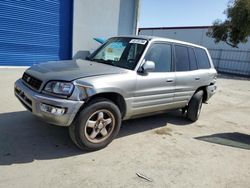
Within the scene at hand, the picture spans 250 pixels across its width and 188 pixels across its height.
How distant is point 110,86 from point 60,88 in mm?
767

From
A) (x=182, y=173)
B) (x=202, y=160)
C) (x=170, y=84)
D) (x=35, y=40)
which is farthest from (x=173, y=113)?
(x=35, y=40)

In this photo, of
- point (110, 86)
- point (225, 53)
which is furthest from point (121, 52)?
point (225, 53)

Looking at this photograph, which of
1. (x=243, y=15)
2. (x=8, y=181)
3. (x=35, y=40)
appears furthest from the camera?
(x=243, y=15)

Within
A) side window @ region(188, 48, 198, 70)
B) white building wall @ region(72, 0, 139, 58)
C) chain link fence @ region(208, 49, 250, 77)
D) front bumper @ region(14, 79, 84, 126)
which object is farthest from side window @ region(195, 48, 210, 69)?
chain link fence @ region(208, 49, 250, 77)

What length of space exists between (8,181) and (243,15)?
66.9 ft

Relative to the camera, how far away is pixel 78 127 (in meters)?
3.46

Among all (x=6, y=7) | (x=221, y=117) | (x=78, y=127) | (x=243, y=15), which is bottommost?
(x=221, y=117)

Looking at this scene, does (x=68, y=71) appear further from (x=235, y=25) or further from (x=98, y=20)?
(x=235, y=25)

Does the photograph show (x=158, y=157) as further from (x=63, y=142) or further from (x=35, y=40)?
(x=35, y=40)

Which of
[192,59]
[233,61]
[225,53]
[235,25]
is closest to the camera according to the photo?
[192,59]

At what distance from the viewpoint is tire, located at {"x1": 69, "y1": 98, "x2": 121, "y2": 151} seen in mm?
3488

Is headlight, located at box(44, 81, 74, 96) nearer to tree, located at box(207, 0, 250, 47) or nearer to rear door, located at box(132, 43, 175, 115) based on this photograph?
rear door, located at box(132, 43, 175, 115)

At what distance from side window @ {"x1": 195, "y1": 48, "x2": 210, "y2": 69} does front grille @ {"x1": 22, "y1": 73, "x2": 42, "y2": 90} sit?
3.95 m

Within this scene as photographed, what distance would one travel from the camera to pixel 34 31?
1082cm
